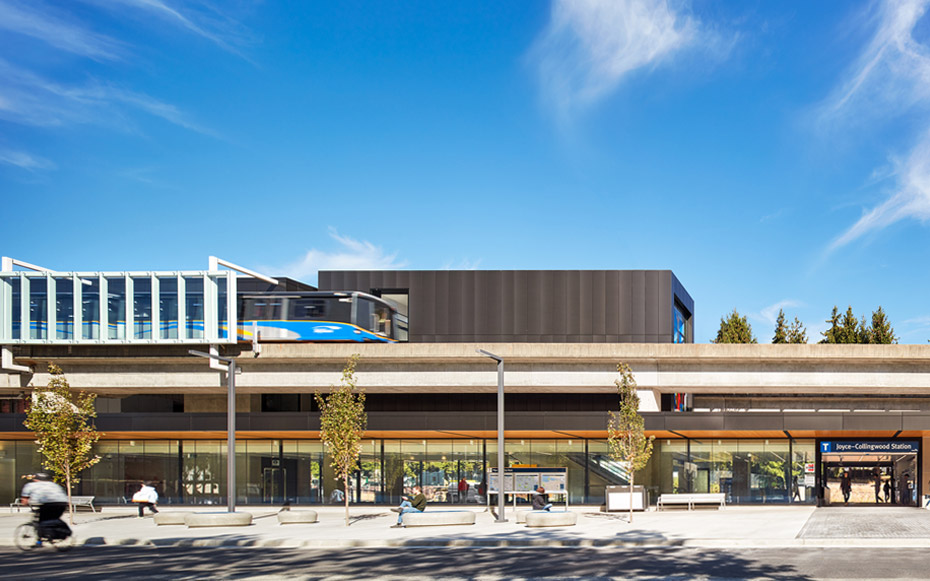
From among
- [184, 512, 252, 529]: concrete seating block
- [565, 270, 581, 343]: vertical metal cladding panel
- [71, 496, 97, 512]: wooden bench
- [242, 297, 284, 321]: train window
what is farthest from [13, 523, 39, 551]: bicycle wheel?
[565, 270, 581, 343]: vertical metal cladding panel

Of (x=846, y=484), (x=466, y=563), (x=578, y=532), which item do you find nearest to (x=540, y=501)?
(x=578, y=532)

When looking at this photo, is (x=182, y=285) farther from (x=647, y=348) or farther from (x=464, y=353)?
(x=647, y=348)

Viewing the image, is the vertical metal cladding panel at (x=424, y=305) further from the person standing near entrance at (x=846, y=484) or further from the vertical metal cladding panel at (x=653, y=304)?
the person standing near entrance at (x=846, y=484)

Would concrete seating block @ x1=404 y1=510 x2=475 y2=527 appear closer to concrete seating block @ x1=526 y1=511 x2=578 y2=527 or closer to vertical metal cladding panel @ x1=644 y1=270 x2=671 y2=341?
concrete seating block @ x1=526 y1=511 x2=578 y2=527

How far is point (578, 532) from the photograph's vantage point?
27.6 metres

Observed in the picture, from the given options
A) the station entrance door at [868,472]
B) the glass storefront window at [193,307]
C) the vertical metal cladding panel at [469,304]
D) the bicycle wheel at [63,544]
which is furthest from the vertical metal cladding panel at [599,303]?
the bicycle wheel at [63,544]

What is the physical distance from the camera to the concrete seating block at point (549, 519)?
1150 inches

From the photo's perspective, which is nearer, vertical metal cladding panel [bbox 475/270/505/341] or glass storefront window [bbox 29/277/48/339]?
glass storefront window [bbox 29/277/48/339]

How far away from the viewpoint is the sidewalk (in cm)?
2484

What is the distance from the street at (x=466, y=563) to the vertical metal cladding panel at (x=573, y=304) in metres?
29.9

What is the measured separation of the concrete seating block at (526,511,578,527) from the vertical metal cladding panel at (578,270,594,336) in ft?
79.8

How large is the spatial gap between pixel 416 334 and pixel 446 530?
86.5ft

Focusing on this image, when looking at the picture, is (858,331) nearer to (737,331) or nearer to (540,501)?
(737,331)

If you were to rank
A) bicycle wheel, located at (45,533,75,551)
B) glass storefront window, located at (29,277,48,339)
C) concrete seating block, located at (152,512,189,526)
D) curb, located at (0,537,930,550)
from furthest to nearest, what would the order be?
glass storefront window, located at (29,277,48,339) < concrete seating block, located at (152,512,189,526) < curb, located at (0,537,930,550) < bicycle wheel, located at (45,533,75,551)
